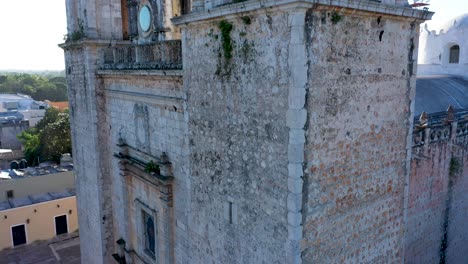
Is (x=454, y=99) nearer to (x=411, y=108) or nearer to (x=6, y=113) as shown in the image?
(x=411, y=108)

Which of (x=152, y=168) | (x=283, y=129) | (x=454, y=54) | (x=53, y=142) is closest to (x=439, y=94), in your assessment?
(x=454, y=54)

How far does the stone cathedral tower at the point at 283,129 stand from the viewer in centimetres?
466

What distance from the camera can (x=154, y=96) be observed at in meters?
7.90

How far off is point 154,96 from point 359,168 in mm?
4270

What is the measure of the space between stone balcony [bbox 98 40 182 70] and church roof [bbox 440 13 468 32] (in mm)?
13968

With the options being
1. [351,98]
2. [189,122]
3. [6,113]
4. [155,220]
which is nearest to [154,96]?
[189,122]

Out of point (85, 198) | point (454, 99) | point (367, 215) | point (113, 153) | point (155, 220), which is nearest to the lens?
point (367, 215)

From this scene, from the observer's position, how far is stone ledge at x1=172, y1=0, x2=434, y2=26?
4328mm

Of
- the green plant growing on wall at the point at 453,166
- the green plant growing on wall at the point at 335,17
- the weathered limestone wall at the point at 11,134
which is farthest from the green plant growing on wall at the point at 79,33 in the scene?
the weathered limestone wall at the point at 11,134

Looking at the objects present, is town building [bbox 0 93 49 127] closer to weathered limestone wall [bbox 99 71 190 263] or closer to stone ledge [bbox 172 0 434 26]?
weathered limestone wall [bbox 99 71 190 263]

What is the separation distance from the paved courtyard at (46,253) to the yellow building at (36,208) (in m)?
0.30

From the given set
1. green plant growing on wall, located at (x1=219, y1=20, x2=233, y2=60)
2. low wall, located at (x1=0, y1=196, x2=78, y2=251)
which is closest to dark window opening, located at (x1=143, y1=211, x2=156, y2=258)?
green plant growing on wall, located at (x1=219, y1=20, x2=233, y2=60)

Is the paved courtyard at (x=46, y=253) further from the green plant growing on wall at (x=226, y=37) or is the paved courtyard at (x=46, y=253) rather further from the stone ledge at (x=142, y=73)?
the green plant growing on wall at (x=226, y=37)

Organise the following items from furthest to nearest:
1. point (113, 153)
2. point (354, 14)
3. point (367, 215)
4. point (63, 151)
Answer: point (63, 151), point (113, 153), point (367, 215), point (354, 14)
